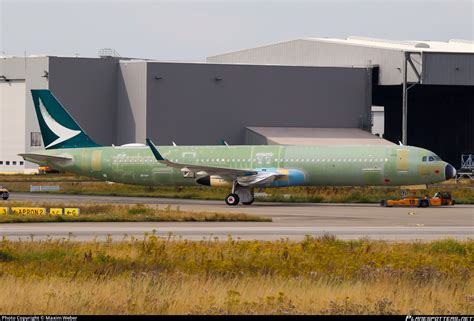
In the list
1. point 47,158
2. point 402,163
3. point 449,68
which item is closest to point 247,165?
point 402,163

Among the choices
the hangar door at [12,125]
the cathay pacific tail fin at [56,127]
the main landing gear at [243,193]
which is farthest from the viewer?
the hangar door at [12,125]

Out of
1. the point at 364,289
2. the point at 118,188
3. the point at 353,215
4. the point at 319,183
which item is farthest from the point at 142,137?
the point at 364,289

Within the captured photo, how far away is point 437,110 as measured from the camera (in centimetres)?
11281

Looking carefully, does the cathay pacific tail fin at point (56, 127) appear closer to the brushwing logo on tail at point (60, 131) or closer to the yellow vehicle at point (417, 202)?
the brushwing logo on tail at point (60, 131)

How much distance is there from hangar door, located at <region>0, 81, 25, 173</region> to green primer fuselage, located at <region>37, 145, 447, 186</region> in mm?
35427

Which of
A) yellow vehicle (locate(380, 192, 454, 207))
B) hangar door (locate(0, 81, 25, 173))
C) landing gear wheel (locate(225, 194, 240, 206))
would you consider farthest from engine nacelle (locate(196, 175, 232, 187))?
hangar door (locate(0, 81, 25, 173))

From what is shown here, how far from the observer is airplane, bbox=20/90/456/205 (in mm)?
59469

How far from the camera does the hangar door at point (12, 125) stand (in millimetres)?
101500

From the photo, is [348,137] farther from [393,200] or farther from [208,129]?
[393,200]

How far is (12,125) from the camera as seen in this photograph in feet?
338

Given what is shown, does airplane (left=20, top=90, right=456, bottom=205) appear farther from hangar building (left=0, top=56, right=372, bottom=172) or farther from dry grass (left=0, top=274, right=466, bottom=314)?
dry grass (left=0, top=274, right=466, bottom=314)

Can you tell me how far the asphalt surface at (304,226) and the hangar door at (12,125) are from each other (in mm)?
49042

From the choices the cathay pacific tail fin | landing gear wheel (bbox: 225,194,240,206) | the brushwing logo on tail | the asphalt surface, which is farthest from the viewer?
the brushwing logo on tail

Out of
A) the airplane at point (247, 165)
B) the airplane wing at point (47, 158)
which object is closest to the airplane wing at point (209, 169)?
the airplane at point (247, 165)
